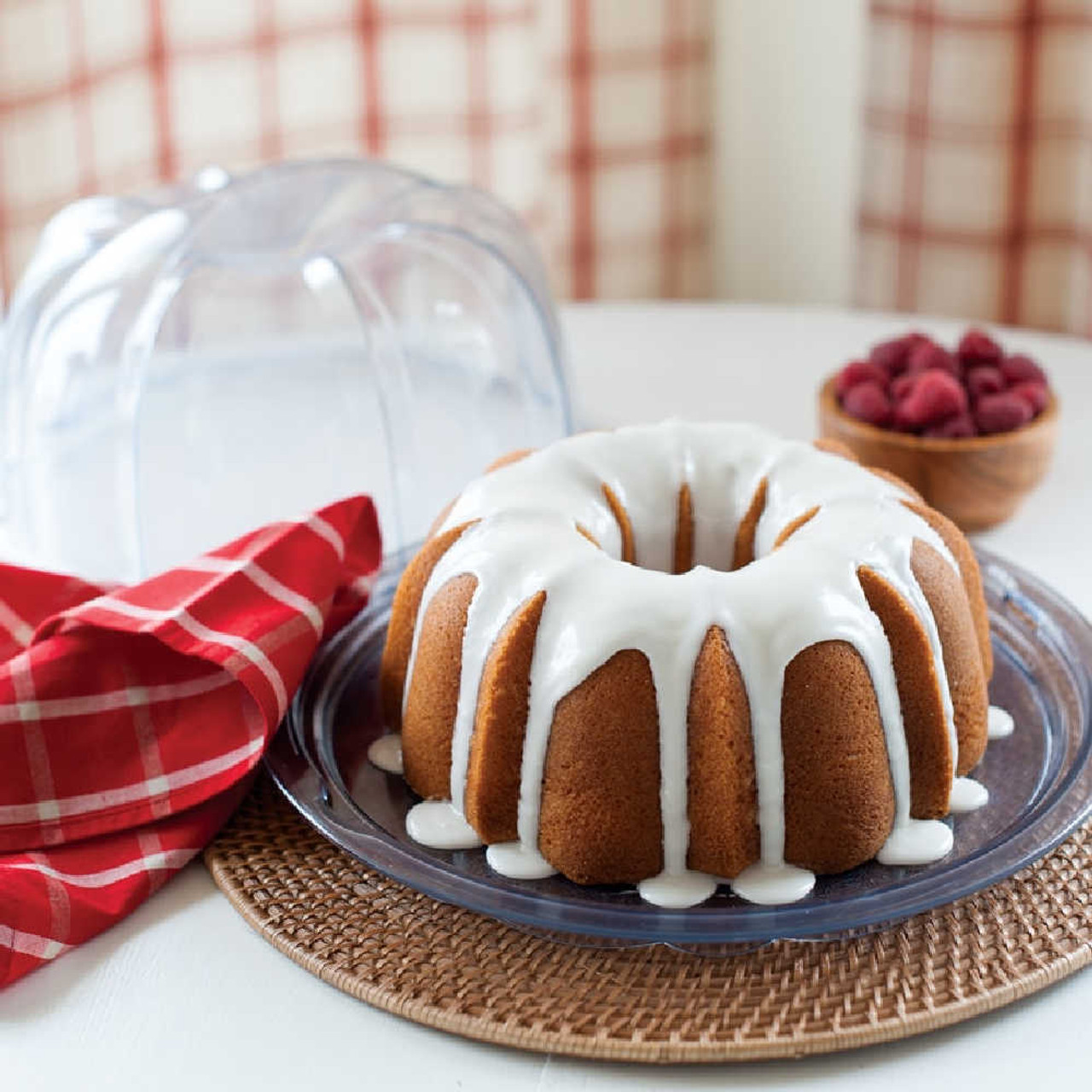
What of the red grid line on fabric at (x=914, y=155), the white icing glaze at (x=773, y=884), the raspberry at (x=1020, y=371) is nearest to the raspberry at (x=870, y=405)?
the raspberry at (x=1020, y=371)

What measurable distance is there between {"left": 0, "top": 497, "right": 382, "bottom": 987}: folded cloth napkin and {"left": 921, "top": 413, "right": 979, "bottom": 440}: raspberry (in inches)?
21.9

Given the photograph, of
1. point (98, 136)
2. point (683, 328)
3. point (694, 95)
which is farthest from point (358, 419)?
point (694, 95)

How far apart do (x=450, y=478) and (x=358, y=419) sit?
0.34 feet

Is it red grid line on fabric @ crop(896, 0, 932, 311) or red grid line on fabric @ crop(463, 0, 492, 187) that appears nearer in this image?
red grid line on fabric @ crop(896, 0, 932, 311)

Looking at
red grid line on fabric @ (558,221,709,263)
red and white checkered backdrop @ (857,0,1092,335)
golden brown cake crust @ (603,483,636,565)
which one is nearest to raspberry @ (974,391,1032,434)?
golden brown cake crust @ (603,483,636,565)

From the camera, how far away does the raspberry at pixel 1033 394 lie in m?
1.37

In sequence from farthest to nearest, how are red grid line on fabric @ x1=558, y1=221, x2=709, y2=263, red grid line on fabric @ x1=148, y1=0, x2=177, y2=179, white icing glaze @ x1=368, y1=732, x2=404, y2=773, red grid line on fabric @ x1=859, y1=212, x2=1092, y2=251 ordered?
1. red grid line on fabric @ x1=558, y1=221, x2=709, y2=263
2. red grid line on fabric @ x1=859, y1=212, x2=1092, y2=251
3. red grid line on fabric @ x1=148, y1=0, x2=177, y2=179
4. white icing glaze @ x1=368, y1=732, x2=404, y2=773

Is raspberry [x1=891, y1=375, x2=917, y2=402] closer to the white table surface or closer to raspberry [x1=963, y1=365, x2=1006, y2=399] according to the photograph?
raspberry [x1=963, y1=365, x2=1006, y2=399]

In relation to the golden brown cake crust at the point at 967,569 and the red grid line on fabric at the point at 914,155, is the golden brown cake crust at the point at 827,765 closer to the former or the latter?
the golden brown cake crust at the point at 967,569

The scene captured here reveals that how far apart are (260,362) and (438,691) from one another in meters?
0.71

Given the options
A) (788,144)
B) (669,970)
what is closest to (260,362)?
(669,970)

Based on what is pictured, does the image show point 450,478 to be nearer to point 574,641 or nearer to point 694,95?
point 574,641

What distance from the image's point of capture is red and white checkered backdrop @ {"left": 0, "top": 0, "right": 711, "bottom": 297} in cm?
212

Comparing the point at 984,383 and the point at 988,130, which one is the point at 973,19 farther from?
the point at 984,383
